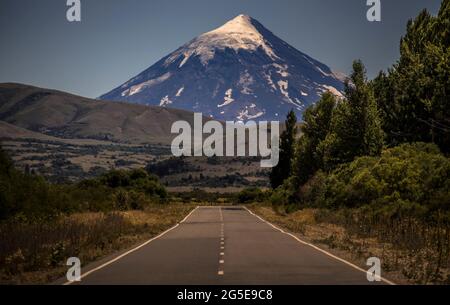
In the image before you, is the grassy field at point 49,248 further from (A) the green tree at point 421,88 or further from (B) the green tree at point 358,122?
(B) the green tree at point 358,122

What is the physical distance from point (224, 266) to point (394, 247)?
9.14 meters

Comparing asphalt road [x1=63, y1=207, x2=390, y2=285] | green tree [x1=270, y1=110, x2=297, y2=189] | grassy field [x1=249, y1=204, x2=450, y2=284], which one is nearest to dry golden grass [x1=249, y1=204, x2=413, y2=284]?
grassy field [x1=249, y1=204, x2=450, y2=284]

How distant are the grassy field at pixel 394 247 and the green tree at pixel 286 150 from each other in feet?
169

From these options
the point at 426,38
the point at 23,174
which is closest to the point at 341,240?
the point at 23,174

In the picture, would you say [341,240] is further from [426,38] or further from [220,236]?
[426,38]

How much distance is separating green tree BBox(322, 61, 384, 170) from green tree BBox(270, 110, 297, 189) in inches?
1377

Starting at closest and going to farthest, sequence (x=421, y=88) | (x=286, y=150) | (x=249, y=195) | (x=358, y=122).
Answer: (x=421, y=88)
(x=358, y=122)
(x=286, y=150)
(x=249, y=195)

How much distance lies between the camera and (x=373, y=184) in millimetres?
46812

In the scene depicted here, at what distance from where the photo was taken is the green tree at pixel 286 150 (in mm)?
98469

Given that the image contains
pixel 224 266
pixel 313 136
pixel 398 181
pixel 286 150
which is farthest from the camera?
pixel 286 150

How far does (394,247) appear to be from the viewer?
28734 mm

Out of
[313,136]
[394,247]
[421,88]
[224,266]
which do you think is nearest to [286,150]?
[313,136]

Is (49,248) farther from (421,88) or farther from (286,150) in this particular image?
(286,150)
